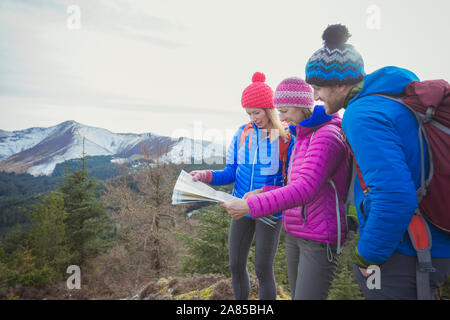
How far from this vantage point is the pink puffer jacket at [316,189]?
5.06ft

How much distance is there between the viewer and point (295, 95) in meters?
1.87

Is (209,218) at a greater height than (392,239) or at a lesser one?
lesser

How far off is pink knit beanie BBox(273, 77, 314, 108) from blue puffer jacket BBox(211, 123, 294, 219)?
0.51m

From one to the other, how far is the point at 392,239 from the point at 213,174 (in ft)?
5.88

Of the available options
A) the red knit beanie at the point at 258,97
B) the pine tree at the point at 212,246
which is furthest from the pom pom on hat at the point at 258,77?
the pine tree at the point at 212,246

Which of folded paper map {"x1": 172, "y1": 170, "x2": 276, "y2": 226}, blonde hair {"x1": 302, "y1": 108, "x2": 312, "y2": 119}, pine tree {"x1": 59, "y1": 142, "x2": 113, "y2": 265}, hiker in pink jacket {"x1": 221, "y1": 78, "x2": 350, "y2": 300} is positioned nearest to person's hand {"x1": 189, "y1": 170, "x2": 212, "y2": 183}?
folded paper map {"x1": 172, "y1": 170, "x2": 276, "y2": 226}

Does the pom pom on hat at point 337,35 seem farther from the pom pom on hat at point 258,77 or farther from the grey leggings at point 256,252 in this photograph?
the grey leggings at point 256,252

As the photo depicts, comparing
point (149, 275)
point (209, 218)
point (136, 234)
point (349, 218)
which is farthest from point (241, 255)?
point (149, 275)

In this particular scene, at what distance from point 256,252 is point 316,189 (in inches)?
43.0

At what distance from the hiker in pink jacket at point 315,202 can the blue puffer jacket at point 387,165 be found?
1.33 ft

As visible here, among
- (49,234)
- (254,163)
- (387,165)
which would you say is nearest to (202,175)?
(254,163)

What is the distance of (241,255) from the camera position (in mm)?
2451

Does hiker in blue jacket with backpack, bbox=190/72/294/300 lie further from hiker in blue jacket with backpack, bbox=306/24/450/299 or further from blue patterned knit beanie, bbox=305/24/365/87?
hiker in blue jacket with backpack, bbox=306/24/450/299

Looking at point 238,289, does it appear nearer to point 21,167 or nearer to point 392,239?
point 392,239
